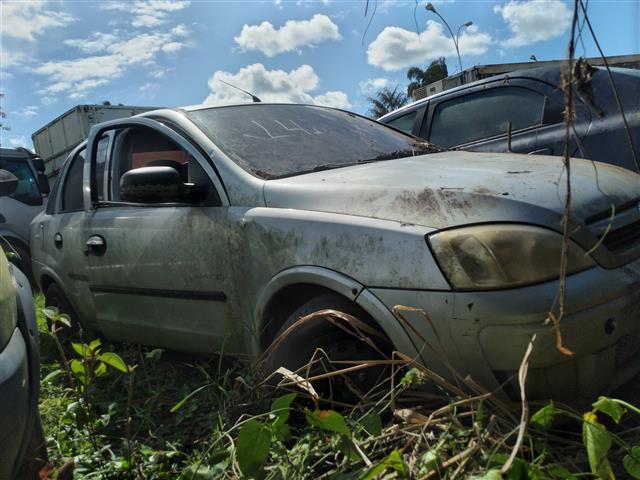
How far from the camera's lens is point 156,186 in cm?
264

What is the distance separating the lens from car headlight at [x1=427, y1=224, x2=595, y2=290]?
177cm

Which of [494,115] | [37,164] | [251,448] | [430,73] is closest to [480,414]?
[251,448]

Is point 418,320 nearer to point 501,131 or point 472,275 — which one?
point 472,275

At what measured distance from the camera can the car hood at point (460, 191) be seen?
190cm

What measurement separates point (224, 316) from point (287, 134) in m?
1.04

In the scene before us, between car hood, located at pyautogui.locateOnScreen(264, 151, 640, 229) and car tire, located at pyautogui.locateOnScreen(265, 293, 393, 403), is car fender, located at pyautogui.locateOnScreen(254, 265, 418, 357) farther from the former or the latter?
car hood, located at pyautogui.locateOnScreen(264, 151, 640, 229)

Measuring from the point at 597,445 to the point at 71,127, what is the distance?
1352 cm

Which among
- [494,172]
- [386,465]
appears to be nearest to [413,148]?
[494,172]

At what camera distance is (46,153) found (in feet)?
49.3

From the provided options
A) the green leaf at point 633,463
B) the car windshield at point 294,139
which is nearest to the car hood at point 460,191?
the car windshield at point 294,139

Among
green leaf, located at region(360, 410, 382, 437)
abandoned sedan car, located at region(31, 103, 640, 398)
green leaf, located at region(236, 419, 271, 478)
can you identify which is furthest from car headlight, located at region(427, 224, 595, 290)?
green leaf, located at region(236, 419, 271, 478)

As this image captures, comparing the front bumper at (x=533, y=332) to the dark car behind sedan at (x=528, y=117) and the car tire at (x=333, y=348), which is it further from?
the dark car behind sedan at (x=528, y=117)

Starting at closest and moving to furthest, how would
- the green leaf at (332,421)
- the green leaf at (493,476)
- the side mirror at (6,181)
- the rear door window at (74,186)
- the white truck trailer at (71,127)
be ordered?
the green leaf at (493,476)
the green leaf at (332,421)
the side mirror at (6,181)
the rear door window at (74,186)
the white truck trailer at (71,127)

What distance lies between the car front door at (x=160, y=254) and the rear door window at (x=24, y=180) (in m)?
5.34
